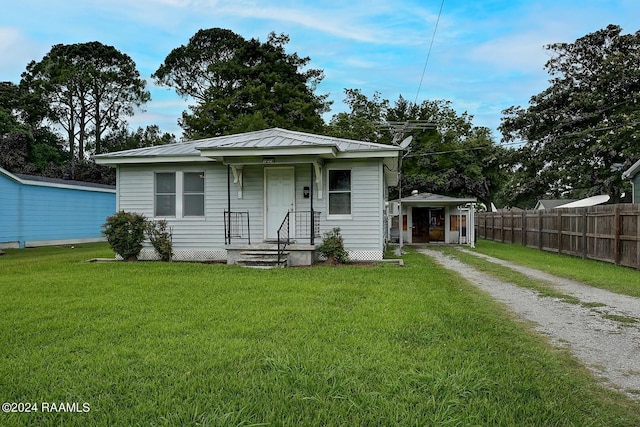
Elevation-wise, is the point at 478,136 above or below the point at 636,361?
above

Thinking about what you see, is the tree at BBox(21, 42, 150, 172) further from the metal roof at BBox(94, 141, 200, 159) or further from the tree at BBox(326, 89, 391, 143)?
the metal roof at BBox(94, 141, 200, 159)

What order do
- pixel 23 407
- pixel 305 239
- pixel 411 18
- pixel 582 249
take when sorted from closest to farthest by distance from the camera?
pixel 23 407
pixel 411 18
pixel 305 239
pixel 582 249

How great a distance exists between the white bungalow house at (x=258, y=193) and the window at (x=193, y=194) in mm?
28

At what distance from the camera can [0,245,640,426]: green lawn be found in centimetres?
300

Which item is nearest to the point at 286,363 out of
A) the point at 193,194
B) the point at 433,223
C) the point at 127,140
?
the point at 193,194

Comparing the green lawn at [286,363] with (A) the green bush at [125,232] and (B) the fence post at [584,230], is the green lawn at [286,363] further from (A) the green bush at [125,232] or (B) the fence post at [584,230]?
(B) the fence post at [584,230]

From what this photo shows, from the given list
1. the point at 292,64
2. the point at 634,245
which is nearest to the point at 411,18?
the point at 634,245

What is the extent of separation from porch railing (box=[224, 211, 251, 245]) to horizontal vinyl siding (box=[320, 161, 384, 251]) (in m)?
2.06

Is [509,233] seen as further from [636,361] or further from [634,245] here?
[636,361]

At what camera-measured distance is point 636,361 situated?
4.26 m

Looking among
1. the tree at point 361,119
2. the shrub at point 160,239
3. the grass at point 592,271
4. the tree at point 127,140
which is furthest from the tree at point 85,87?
the grass at point 592,271

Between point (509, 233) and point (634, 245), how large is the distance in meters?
11.8

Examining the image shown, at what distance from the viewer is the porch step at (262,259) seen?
36.2ft

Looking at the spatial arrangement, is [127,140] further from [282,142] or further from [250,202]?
[282,142]
